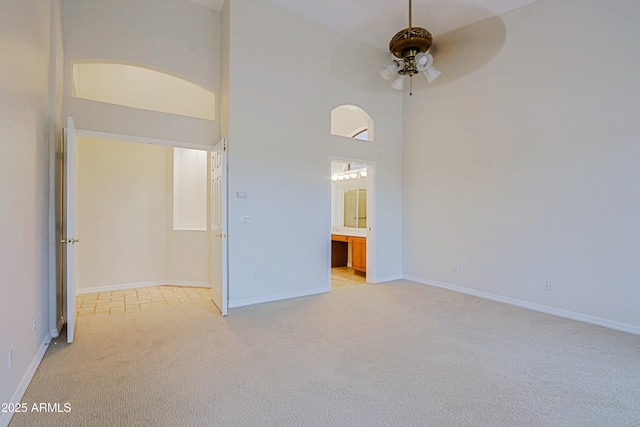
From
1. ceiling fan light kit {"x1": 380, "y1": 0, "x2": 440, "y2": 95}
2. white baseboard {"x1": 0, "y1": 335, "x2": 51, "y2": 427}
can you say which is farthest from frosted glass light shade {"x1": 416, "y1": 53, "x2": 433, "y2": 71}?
white baseboard {"x1": 0, "y1": 335, "x2": 51, "y2": 427}

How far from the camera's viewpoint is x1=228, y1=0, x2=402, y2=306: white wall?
388 cm

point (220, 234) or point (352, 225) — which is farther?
point (352, 225)

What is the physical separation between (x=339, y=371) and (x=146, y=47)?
4.19 m

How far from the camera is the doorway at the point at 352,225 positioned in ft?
17.1

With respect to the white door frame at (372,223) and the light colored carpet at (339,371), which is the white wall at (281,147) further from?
the light colored carpet at (339,371)

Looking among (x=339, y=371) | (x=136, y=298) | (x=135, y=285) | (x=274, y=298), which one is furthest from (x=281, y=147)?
(x=135, y=285)

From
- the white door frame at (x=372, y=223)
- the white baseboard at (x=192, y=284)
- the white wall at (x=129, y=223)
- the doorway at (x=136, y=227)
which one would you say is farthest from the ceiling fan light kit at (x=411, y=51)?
the white baseboard at (x=192, y=284)

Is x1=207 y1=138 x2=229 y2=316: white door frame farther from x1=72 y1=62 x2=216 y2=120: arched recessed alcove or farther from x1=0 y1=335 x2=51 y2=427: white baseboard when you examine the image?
x1=0 y1=335 x2=51 y2=427: white baseboard

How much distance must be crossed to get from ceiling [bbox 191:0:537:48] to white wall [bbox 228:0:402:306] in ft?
0.59

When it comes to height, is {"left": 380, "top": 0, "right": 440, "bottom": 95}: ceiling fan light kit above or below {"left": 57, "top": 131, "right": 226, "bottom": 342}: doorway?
above

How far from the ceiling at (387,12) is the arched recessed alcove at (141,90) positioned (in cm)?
142

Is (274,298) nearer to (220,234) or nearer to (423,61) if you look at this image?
(220,234)

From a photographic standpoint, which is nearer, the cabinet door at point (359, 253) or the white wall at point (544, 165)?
the white wall at point (544, 165)

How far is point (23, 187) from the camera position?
2125 mm
